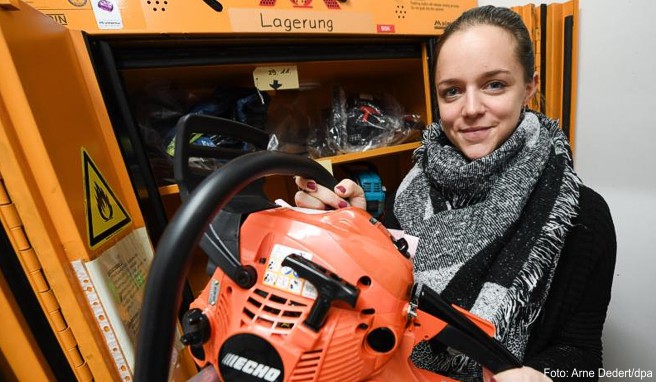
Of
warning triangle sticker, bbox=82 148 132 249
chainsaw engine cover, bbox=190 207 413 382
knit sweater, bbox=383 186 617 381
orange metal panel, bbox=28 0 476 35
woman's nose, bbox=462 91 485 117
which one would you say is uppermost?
orange metal panel, bbox=28 0 476 35

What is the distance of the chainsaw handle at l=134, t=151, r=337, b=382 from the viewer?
0.20 metres

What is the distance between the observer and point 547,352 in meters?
0.62

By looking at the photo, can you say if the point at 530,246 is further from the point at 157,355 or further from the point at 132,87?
the point at 132,87

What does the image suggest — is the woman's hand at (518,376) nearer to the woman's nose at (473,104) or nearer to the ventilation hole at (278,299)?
the ventilation hole at (278,299)

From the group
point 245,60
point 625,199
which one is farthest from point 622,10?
point 245,60

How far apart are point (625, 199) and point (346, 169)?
0.97 metres

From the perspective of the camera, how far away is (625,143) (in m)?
0.92

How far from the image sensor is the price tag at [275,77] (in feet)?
2.43

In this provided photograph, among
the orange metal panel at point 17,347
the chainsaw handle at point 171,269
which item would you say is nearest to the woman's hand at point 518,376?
the chainsaw handle at point 171,269

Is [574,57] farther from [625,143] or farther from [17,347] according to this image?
[17,347]

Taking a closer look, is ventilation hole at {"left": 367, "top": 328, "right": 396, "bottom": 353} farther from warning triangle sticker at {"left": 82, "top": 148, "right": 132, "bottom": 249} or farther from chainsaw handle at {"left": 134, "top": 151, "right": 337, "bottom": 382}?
warning triangle sticker at {"left": 82, "top": 148, "right": 132, "bottom": 249}

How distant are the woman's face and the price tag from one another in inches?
14.9

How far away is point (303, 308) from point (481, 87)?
0.63 meters

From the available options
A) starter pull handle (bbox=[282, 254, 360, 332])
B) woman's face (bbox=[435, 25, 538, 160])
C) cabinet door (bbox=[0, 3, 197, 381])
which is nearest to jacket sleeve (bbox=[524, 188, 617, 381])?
woman's face (bbox=[435, 25, 538, 160])
